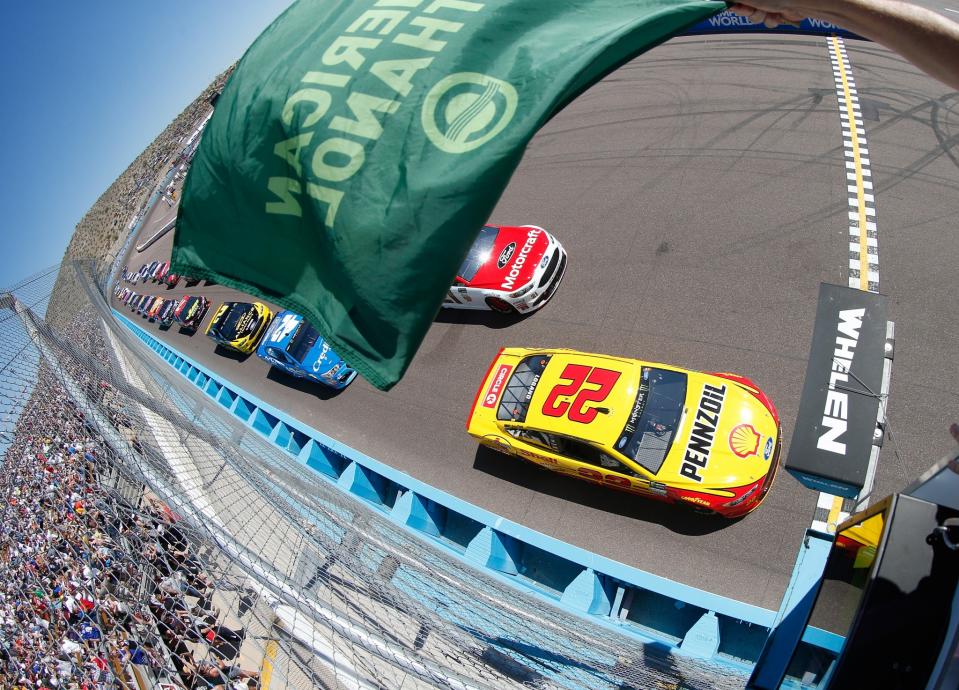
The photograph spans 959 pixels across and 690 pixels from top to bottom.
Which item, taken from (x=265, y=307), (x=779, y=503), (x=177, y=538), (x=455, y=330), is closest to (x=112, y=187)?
(x=265, y=307)

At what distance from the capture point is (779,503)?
714cm

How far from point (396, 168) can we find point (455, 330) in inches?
311

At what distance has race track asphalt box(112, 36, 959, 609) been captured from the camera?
7.30 meters

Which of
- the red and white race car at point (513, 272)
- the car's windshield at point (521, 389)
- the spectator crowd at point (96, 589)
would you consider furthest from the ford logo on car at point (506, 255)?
the spectator crowd at point (96, 589)

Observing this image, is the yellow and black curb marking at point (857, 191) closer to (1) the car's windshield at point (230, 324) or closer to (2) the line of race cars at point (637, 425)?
(2) the line of race cars at point (637, 425)

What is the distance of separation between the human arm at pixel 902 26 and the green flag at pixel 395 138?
53 centimetres

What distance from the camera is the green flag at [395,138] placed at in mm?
2908

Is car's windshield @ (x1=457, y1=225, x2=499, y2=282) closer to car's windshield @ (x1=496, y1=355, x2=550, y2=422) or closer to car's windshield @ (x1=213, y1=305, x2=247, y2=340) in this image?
car's windshield @ (x1=496, y1=355, x2=550, y2=422)

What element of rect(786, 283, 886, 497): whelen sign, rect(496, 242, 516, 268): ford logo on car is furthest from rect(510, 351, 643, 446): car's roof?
rect(496, 242, 516, 268): ford logo on car

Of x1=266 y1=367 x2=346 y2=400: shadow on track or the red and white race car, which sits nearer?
the red and white race car

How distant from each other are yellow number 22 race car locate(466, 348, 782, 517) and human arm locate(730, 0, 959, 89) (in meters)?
5.05

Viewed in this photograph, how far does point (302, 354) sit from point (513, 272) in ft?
17.8

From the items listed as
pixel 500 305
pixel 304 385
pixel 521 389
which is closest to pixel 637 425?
pixel 521 389

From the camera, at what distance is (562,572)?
7.77m
